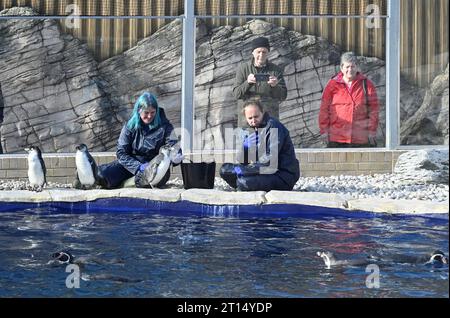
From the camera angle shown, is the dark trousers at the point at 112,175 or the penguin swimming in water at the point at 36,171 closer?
the penguin swimming in water at the point at 36,171

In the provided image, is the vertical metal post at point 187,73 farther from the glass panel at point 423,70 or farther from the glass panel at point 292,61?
the glass panel at point 423,70

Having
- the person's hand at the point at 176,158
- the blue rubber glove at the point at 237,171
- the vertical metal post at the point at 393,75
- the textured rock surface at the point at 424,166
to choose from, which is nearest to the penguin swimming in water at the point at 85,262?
the blue rubber glove at the point at 237,171

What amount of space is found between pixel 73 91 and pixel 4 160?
1.21 metres

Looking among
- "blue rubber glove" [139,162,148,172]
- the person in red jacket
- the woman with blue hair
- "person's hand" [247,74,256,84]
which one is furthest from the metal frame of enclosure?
"blue rubber glove" [139,162,148,172]

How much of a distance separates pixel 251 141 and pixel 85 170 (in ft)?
6.03

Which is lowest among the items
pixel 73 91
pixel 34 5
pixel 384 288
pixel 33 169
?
pixel 384 288

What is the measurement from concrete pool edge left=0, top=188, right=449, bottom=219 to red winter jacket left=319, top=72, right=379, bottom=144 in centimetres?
252

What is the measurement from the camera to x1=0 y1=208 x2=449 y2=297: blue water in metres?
5.46

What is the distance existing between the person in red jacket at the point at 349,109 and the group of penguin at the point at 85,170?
8.04 feet

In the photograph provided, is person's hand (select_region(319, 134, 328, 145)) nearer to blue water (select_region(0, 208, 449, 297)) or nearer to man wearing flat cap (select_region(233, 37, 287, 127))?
man wearing flat cap (select_region(233, 37, 287, 127))

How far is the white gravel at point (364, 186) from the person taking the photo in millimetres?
9648

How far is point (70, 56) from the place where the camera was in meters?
11.6
